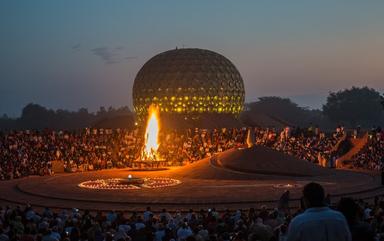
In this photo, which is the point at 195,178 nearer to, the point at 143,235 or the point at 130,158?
the point at 130,158

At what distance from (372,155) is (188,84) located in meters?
28.5

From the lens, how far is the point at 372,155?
134 ft

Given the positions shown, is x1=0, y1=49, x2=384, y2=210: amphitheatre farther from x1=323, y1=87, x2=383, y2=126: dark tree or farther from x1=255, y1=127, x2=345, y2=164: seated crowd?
x1=323, y1=87, x2=383, y2=126: dark tree

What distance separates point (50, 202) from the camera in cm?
2458

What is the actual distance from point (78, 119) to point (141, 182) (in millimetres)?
109078

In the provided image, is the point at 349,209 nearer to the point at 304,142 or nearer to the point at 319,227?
the point at 319,227

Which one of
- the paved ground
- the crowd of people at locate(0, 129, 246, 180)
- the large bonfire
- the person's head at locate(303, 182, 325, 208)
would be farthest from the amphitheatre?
the person's head at locate(303, 182, 325, 208)

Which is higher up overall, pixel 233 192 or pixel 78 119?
pixel 78 119

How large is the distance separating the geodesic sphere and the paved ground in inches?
1171

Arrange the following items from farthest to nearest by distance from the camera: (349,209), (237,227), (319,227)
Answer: (237,227) < (349,209) < (319,227)

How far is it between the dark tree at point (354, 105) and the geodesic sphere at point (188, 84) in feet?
141

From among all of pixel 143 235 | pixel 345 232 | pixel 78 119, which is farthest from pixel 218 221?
pixel 78 119

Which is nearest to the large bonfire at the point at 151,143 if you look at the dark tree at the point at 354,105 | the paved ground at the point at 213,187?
the paved ground at the point at 213,187

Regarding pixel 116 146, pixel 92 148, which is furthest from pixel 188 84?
pixel 92 148
